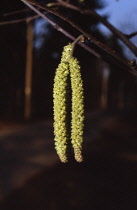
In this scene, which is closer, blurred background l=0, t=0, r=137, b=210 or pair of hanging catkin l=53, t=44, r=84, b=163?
pair of hanging catkin l=53, t=44, r=84, b=163

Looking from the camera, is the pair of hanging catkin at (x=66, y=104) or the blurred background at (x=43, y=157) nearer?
the pair of hanging catkin at (x=66, y=104)

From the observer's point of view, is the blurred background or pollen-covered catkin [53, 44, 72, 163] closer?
pollen-covered catkin [53, 44, 72, 163]

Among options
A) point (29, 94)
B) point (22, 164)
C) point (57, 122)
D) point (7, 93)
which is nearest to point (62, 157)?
point (57, 122)

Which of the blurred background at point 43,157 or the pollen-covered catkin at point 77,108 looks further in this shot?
the blurred background at point 43,157

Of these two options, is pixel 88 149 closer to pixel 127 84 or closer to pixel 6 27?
pixel 6 27

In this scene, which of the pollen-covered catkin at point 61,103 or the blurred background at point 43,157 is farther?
the blurred background at point 43,157
